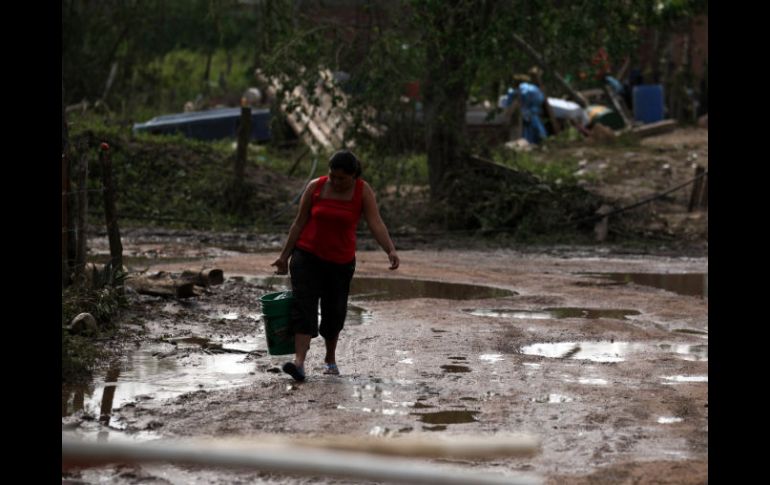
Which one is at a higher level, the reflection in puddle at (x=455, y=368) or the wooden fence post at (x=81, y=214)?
the wooden fence post at (x=81, y=214)

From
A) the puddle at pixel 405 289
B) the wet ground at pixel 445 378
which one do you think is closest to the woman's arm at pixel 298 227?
the wet ground at pixel 445 378

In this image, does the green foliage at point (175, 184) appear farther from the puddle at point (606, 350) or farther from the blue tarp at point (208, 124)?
the puddle at point (606, 350)

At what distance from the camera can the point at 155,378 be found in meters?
8.73

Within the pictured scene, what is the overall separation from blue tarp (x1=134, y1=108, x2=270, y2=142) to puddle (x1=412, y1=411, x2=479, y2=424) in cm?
2161

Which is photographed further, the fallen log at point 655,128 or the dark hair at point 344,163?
the fallen log at point 655,128

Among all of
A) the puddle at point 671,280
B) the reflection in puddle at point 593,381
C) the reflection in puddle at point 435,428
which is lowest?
the puddle at point 671,280

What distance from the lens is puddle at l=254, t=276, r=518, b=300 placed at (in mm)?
14034

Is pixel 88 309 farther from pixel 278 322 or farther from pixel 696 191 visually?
pixel 696 191

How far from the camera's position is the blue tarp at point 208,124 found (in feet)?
94.7

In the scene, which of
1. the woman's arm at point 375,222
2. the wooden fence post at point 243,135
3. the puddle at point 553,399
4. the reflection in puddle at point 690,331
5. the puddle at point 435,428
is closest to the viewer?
the puddle at point 435,428

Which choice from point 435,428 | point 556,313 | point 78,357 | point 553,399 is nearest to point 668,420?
point 553,399

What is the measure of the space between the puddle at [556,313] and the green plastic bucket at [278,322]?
374cm

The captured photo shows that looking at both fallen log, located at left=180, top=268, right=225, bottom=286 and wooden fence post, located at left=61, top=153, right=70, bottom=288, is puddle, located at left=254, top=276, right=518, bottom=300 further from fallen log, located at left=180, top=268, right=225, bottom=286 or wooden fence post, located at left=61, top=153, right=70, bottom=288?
wooden fence post, located at left=61, top=153, right=70, bottom=288
